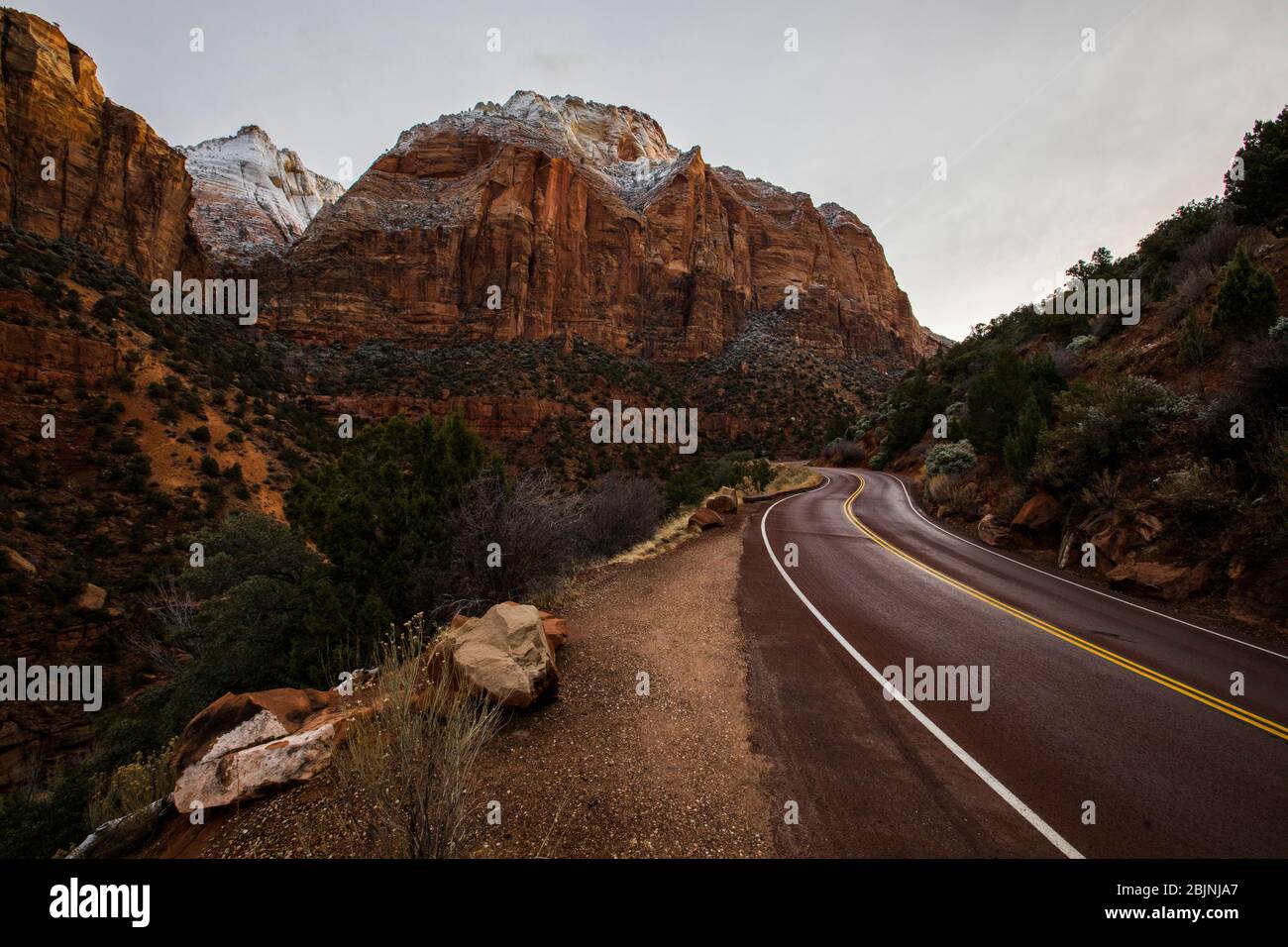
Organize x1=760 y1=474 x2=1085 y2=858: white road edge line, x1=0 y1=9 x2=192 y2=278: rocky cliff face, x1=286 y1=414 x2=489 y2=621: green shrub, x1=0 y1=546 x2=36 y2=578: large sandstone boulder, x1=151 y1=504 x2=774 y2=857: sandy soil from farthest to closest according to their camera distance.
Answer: x1=0 y1=9 x2=192 y2=278: rocky cliff face → x1=0 y1=546 x2=36 y2=578: large sandstone boulder → x1=286 y1=414 x2=489 y2=621: green shrub → x1=760 y1=474 x2=1085 y2=858: white road edge line → x1=151 y1=504 x2=774 y2=857: sandy soil

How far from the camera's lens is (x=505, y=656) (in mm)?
4000

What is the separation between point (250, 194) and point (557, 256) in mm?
55762

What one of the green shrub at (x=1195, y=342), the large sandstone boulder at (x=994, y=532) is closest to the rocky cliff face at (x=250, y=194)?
the large sandstone boulder at (x=994, y=532)

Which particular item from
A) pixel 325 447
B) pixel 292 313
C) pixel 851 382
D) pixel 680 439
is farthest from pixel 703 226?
pixel 325 447

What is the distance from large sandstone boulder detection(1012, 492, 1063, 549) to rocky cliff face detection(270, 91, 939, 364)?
47480 millimetres

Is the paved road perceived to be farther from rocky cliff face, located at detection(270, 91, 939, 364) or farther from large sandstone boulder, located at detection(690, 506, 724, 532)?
rocky cliff face, located at detection(270, 91, 939, 364)

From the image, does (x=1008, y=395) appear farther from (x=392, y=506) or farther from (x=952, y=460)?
(x=392, y=506)

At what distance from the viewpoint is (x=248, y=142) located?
83.9 m

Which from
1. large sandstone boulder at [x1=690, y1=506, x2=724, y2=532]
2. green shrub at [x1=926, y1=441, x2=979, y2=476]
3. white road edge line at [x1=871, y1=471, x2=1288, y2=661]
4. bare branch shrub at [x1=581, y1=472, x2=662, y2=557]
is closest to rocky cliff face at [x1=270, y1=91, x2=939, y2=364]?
bare branch shrub at [x1=581, y1=472, x2=662, y2=557]

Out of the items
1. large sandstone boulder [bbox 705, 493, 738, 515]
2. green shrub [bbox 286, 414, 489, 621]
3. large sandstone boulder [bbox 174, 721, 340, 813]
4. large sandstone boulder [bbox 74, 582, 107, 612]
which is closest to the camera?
large sandstone boulder [bbox 174, 721, 340, 813]

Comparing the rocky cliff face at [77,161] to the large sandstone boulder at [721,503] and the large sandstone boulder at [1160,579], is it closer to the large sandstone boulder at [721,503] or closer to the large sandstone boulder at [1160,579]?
the large sandstone boulder at [721,503]

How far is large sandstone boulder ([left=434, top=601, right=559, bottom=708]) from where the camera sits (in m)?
3.80

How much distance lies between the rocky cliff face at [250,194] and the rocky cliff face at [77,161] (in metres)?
14.1
